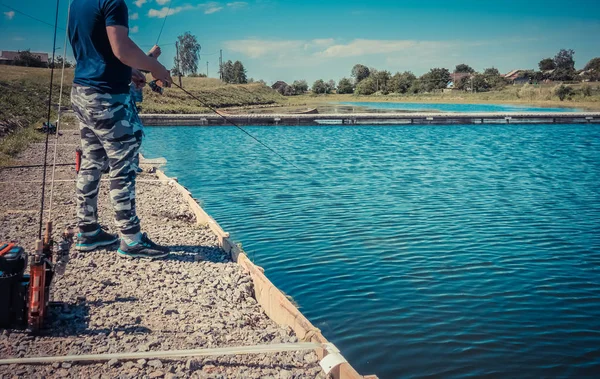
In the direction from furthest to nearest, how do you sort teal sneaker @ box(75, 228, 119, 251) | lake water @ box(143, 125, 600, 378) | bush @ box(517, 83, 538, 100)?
bush @ box(517, 83, 538, 100)
teal sneaker @ box(75, 228, 119, 251)
lake water @ box(143, 125, 600, 378)

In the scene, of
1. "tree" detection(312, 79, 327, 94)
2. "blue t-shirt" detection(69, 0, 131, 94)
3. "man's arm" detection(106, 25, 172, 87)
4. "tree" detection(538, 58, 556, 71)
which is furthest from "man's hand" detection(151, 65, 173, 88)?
"tree" detection(538, 58, 556, 71)

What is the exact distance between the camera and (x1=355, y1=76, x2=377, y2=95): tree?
120 m

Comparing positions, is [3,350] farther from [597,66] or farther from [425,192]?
[597,66]

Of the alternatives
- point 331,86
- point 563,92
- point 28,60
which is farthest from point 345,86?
point 28,60

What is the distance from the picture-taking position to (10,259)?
12.6ft

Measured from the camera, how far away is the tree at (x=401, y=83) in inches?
4599

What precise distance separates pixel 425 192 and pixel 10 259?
1070cm

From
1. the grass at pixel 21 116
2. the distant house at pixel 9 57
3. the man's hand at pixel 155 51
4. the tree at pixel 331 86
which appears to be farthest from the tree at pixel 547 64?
the man's hand at pixel 155 51

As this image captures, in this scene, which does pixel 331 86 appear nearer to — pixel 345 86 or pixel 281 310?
pixel 345 86

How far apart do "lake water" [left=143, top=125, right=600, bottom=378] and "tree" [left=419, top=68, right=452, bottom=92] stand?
101 m

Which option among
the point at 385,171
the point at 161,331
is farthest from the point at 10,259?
the point at 385,171

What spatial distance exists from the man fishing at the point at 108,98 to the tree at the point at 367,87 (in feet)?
383

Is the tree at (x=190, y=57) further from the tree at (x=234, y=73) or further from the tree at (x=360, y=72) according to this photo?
the tree at (x=360, y=72)

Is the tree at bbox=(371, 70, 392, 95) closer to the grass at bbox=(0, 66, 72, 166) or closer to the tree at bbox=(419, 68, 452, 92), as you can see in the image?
the tree at bbox=(419, 68, 452, 92)
